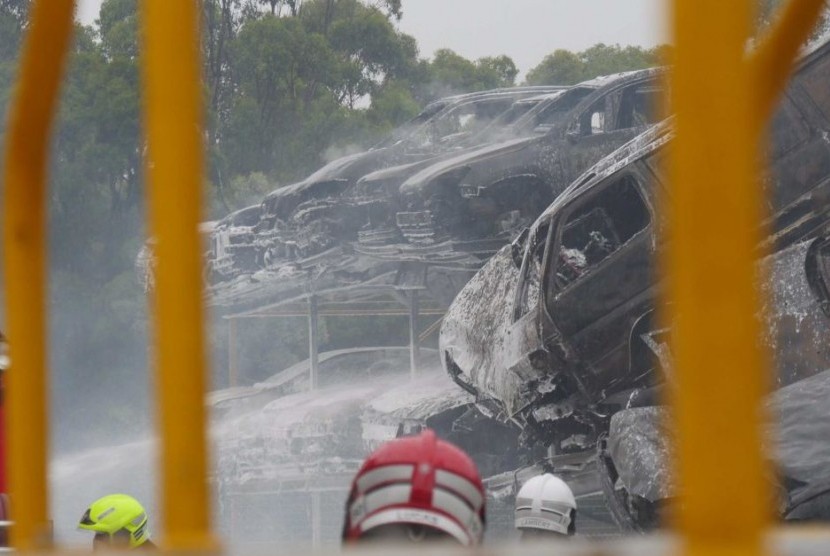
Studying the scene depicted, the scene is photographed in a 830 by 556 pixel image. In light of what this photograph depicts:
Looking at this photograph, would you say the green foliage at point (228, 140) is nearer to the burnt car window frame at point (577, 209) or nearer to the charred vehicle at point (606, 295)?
the charred vehicle at point (606, 295)

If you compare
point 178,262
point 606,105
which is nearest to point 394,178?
point 606,105

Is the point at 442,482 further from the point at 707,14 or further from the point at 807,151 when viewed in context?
the point at 807,151

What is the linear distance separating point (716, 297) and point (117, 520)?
117 inches

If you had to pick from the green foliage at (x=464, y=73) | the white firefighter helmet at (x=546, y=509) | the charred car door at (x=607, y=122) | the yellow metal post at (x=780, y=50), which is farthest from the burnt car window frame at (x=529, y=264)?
the yellow metal post at (x=780, y=50)

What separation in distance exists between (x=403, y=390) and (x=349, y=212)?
90 centimetres

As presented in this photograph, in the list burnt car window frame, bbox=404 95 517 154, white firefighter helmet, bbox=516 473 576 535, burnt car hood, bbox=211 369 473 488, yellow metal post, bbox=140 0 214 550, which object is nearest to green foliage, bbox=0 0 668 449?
burnt car window frame, bbox=404 95 517 154

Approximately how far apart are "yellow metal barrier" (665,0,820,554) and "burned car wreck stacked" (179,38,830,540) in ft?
16.4

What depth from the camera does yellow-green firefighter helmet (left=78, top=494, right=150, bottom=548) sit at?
10.9ft

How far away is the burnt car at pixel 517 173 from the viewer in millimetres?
6426

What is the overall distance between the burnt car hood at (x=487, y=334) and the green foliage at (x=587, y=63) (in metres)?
0.82

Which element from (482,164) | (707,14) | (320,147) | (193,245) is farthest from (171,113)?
(320,147)

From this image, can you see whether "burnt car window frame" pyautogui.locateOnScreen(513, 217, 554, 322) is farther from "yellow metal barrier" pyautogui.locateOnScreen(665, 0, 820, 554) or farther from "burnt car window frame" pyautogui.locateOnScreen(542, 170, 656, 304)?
"yellow metal barrier" pyautogui.locateOnScreen(665, 0, 820, 554)

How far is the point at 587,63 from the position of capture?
6.64m

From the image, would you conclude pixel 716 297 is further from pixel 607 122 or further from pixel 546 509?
pixel 607 122
